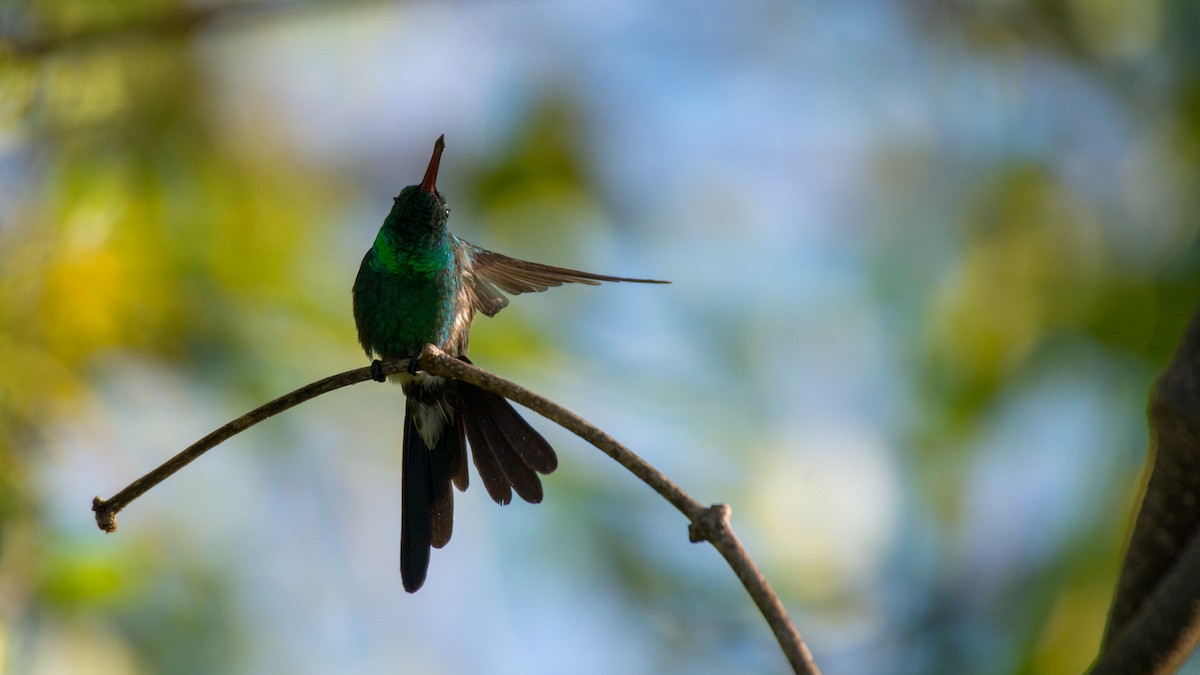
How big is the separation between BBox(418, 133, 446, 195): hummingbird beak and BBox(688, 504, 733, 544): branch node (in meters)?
1.53

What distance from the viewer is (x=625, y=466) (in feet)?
4.79

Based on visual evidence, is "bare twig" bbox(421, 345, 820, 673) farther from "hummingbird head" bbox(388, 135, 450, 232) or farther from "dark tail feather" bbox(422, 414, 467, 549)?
"hummingbird head" bbox(388, 135, 450, 232)

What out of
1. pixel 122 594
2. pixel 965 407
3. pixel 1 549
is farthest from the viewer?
pixel 965 407

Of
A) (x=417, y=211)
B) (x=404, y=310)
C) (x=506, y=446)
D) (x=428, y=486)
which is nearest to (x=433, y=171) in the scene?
(x=417, y=211)

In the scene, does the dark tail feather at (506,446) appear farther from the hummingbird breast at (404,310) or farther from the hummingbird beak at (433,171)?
the hummingbird beak at (433,171)

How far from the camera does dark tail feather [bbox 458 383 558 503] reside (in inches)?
118

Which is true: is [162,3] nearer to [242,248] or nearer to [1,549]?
[242,248]

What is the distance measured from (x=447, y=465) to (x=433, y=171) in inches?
34.4

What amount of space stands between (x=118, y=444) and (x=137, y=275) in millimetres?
1126

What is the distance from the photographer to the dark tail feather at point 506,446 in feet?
9.82

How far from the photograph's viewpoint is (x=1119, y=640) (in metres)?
1.31

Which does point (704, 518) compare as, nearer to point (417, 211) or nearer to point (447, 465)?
point (447, 465)

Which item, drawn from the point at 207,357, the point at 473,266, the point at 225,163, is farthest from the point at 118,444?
the point at 473,266

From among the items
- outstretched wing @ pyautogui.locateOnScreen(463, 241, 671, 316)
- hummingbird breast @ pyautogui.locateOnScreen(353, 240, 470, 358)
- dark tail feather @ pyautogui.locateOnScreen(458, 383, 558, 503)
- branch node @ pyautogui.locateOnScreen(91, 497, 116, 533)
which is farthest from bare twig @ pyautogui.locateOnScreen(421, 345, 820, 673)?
outstretched wing @ pyautogui.locateOnScreen(463, 241, 671, 316)
